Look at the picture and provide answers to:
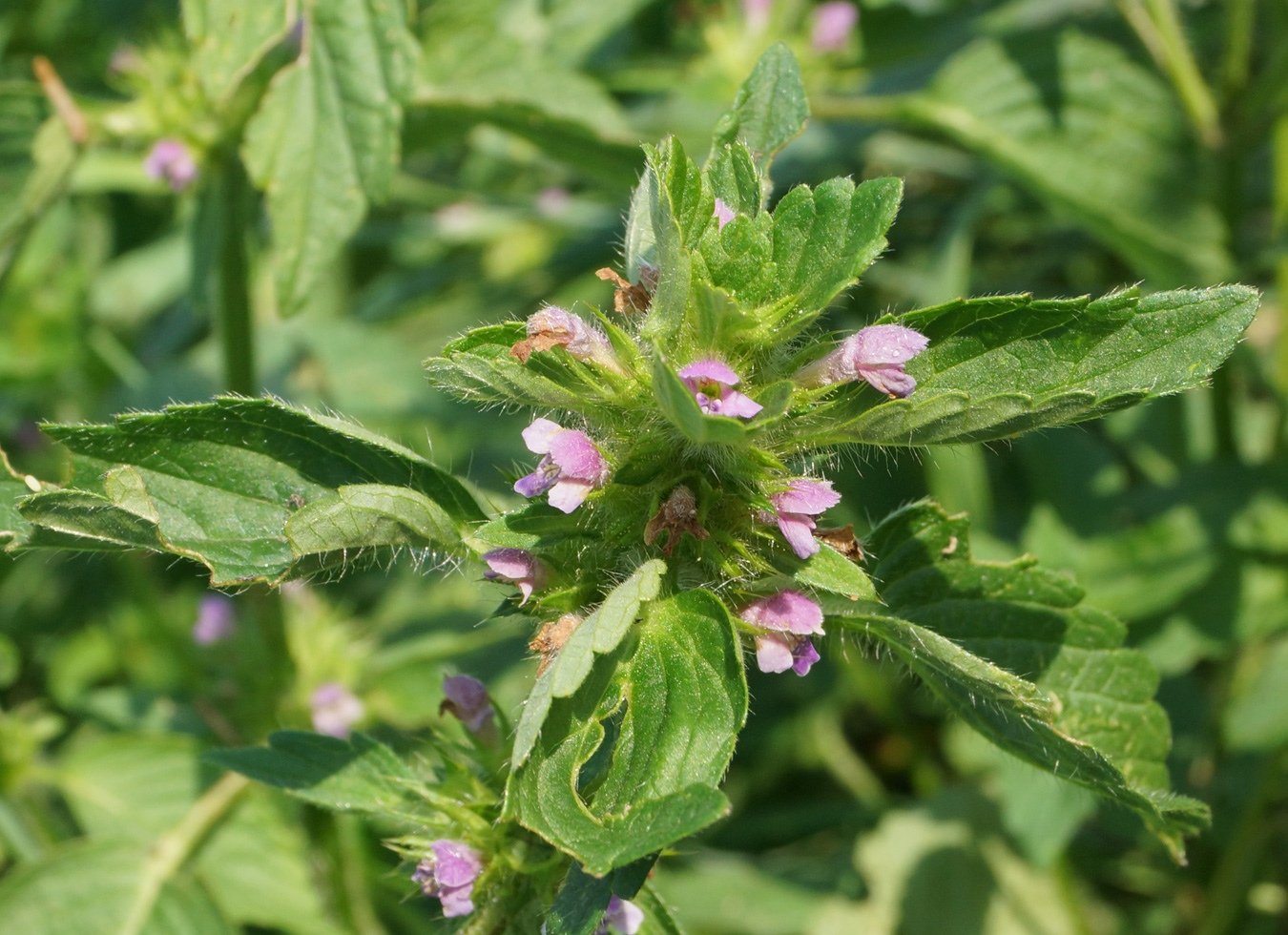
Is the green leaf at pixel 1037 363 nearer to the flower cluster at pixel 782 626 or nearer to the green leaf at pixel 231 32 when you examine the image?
→ the flower cluster at pixel 782 626

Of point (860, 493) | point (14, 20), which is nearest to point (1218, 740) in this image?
point (860, 493)

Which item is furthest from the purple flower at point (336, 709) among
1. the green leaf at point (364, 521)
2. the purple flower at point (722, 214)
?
the purple flower at point (722, 214)

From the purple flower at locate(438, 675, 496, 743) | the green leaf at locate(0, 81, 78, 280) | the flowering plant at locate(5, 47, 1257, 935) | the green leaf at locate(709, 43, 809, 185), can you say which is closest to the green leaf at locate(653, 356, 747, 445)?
the flowering plant at locate(5, 47, 1257, 935)

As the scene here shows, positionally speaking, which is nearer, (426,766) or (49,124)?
(426,766)

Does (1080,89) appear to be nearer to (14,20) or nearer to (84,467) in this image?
(84,467)

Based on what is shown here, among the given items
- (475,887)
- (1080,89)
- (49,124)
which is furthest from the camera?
(1080,89)

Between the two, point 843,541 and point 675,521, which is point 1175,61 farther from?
point 675,521
